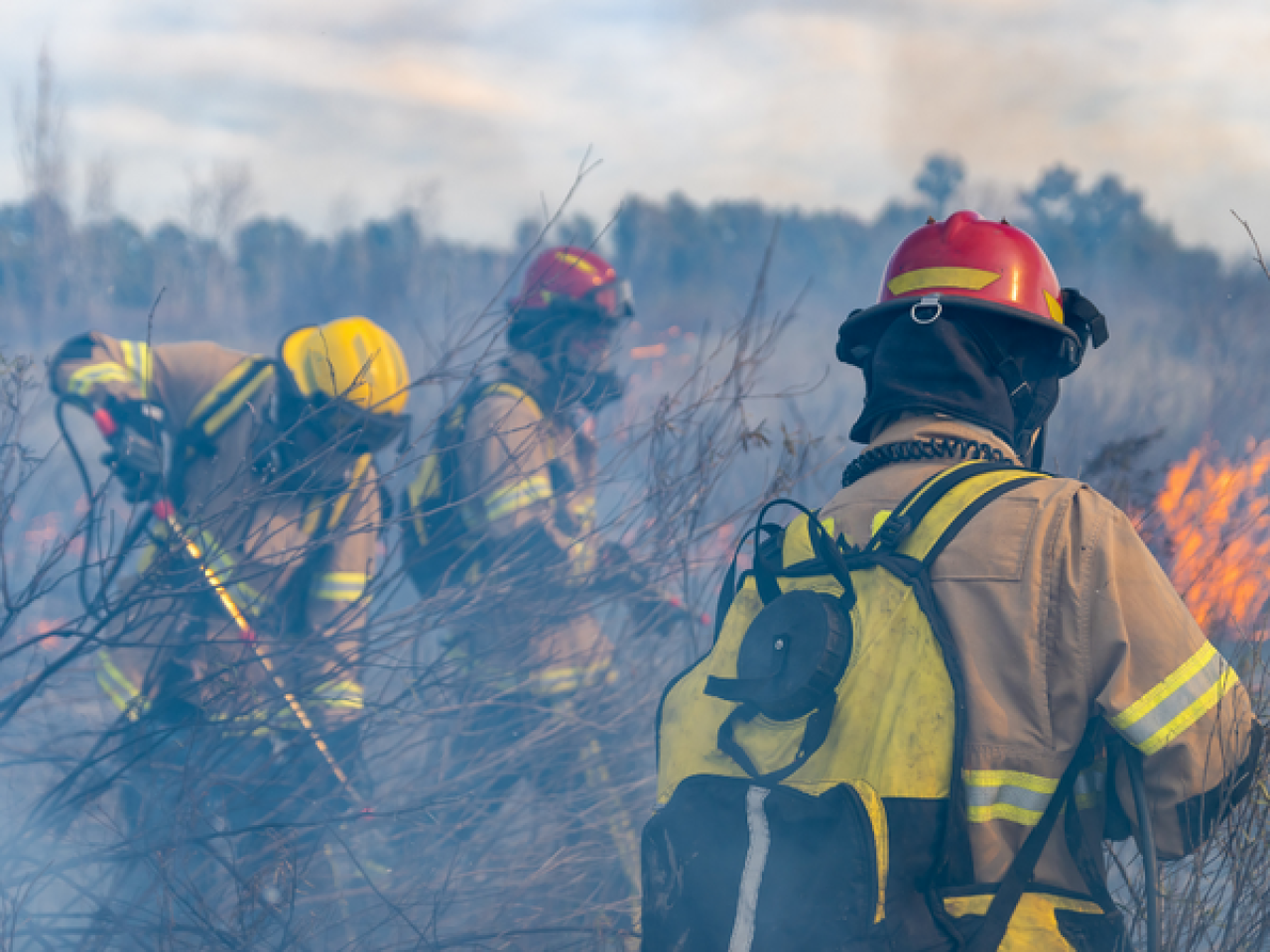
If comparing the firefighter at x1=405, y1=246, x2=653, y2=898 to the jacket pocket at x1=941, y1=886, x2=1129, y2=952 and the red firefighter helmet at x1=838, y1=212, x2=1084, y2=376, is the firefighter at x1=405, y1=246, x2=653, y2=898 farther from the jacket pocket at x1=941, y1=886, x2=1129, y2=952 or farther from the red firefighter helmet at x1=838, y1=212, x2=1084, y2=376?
the jacket pocket at x1=941, y1=886, x2=1129, y2=952

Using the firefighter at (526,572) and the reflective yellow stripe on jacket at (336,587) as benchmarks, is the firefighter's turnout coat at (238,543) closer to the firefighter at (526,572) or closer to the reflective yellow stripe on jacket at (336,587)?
the reflective yellow stripe on jacket at (336,587)

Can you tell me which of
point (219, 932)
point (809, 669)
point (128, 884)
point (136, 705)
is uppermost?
point (809, 669)

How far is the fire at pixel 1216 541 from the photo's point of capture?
3.41 m

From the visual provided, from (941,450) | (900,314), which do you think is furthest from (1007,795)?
(900,314)

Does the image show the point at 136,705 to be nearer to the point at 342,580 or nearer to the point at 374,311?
the point at 342,580

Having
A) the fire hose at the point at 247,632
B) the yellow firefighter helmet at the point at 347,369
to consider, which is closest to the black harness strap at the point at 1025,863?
the fire hose at the point at 247,632

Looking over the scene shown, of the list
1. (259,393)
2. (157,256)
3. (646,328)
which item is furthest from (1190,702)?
(157,256)

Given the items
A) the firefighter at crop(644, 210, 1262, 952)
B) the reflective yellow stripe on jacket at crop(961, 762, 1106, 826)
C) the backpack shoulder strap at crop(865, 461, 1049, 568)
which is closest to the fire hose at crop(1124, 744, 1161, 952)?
the firefighter at crop(644, 210, 1262, 952)

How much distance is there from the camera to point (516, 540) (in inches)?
139

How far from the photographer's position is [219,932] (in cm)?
255

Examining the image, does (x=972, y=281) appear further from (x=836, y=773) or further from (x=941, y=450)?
(x=836, y=773)

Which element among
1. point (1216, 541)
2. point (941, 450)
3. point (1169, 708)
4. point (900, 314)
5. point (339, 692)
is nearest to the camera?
point (1169, 708)

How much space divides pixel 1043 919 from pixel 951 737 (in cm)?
33

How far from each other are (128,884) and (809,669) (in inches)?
115
